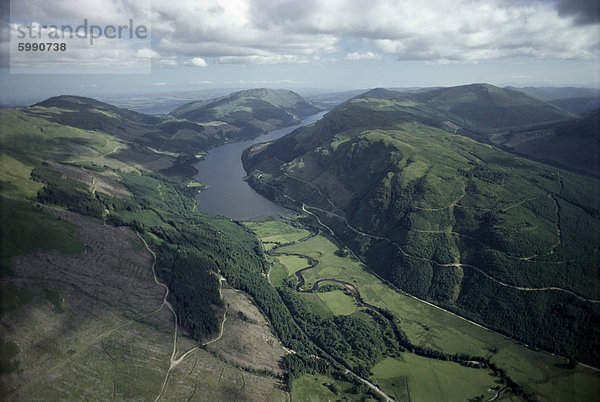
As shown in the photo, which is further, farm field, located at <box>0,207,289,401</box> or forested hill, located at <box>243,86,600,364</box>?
forested hill, located at <box>243,86,600,364</box>

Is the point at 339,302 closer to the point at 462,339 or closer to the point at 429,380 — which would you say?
the point at 429,380

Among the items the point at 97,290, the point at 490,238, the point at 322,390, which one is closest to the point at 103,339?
the point at 97,290

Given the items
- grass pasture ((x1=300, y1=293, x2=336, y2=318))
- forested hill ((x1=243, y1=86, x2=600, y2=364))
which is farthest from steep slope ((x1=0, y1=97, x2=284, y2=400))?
forested hill ((x1=243, y1=86, x2=600, y2=364))

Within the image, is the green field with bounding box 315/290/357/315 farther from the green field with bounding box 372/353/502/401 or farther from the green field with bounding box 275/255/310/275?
the green field with bounding box 372/353/502/401

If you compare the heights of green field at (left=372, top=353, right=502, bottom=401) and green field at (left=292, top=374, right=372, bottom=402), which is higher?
green field at (left=372, top=353, right=502, bottom=401)

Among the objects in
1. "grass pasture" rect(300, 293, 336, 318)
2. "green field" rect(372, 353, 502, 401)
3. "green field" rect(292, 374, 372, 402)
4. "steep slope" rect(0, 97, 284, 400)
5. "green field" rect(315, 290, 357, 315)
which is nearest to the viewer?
"steep slope" rect(0, 97, 284, 400)

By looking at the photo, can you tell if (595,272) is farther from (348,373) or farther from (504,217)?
(348,373)

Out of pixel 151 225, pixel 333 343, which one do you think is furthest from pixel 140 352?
pixel 151 225
